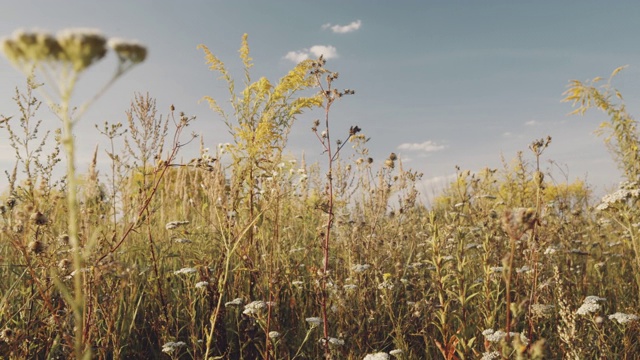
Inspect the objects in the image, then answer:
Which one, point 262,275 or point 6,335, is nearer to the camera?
point 6,335

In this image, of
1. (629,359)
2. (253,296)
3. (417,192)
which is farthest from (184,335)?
(629,359)

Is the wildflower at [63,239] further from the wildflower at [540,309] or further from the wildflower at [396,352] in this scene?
the wildflower at [540,309]

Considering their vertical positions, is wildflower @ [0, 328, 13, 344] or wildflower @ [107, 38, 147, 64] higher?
wildflower @ [107, 38, 147, 64]

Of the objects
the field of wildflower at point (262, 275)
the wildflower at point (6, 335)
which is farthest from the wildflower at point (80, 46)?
the wildflower at point (6, 335)

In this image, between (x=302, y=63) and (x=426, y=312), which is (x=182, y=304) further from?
(x=302, y=63)

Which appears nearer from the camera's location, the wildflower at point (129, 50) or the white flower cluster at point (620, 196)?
the wildflower at point (129, 50)

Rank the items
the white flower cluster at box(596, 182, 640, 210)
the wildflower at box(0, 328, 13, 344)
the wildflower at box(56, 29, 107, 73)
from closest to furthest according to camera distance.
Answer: the wildflower at box(56, 29, 107, 73), the wildflower at box(0, 328, 13, 344), the white flower cluster at box(596, 182, 640, 210)


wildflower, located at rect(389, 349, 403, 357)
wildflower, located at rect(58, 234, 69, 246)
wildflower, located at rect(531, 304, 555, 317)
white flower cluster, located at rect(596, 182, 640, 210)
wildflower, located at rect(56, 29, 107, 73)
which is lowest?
wildflower, located at rect(389, 349, 403, 357)

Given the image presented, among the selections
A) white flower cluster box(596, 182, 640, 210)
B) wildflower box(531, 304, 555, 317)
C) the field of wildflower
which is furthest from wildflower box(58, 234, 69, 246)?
white flower cluster box(596, 182, 640, 210)

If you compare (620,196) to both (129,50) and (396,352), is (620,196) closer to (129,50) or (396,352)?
(396,352)

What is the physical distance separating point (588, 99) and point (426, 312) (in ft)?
20.1

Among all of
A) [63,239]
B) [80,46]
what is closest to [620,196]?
[80,46]

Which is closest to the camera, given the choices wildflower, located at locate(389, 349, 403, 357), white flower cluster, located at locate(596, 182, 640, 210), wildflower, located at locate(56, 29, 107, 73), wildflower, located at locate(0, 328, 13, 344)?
wildflower, located at locate(56, 29, 107, 73)

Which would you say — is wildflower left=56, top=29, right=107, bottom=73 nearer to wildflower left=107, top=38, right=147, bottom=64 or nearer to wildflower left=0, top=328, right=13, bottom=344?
wildflower left=107, top=38, right=147, bottom=64
